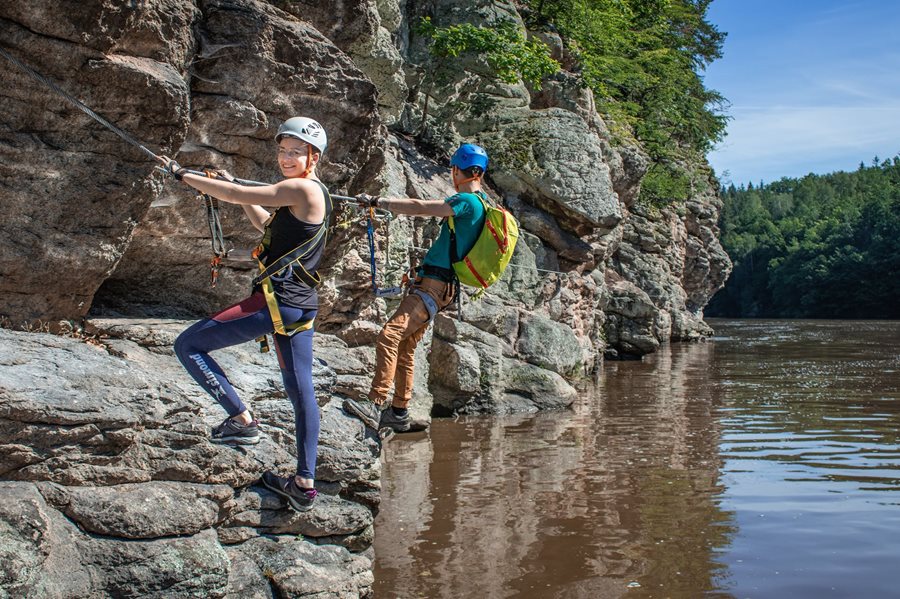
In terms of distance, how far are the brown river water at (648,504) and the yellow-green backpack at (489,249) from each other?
206 centimetres

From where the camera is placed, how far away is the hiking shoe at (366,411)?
6.03 meters

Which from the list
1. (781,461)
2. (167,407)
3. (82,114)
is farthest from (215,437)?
(781,461)

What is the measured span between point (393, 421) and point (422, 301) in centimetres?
91

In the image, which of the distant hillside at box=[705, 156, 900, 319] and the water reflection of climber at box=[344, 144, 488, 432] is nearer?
the water reflection of climber at box=[344, 144, 488, 432]

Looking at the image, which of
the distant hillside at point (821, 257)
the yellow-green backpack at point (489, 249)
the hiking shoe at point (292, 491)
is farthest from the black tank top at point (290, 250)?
the distant hillside at point (821, 257)

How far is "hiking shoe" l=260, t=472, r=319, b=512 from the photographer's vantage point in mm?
5020

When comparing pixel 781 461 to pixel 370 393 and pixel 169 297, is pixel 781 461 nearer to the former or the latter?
pixel 370 393

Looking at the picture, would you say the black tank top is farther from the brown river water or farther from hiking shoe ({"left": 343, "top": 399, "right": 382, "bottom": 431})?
the brown river water

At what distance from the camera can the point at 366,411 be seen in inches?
239

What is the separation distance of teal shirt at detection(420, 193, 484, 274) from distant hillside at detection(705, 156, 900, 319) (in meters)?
73.9

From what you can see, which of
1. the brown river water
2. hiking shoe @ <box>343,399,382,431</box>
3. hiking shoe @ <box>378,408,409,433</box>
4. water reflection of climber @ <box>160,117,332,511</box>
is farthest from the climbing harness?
the brown river water

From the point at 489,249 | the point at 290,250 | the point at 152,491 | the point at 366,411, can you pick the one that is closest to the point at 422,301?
the point at 489,249

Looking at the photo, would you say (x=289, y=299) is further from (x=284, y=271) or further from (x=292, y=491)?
(x=292, y=491)

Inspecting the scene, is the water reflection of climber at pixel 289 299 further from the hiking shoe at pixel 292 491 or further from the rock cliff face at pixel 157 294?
the rock cliff face at pixel 157 294
